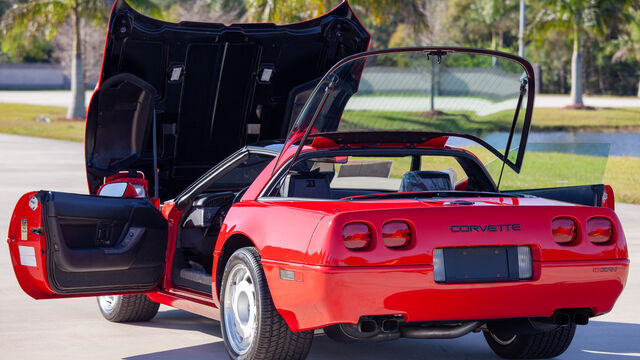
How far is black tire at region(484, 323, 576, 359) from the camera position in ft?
20.9

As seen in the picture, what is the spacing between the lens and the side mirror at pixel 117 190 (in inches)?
271

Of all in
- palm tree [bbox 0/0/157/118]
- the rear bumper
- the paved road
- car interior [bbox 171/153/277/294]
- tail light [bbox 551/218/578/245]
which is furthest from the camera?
the paved road

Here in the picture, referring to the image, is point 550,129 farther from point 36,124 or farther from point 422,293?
point 422,293

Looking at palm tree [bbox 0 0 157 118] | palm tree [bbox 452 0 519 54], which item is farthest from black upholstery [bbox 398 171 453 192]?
palm tree [bbox 452 0 519 54]

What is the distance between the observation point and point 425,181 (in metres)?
6.32

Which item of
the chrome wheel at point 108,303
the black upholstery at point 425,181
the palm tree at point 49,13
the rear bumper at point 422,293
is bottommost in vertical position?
the chrome wheel at point 108,303

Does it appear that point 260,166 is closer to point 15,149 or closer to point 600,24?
point 15,149

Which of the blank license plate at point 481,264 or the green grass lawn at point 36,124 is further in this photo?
the green grass lawn at point 36,124

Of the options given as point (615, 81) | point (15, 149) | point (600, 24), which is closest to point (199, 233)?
point (15, 149)

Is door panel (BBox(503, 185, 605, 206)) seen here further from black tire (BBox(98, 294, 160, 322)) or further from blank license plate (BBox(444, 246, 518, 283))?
black tire (BBox(98, 294, 160, 322))

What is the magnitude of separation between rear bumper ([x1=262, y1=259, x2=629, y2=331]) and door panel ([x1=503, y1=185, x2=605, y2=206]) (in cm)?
83

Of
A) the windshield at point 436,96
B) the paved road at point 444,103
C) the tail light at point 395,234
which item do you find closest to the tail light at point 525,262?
the tail light at point 395,234

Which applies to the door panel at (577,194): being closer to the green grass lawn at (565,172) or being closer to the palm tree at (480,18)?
the green grass lawn at (565,172)

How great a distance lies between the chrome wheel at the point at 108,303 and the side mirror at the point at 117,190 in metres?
0.82
